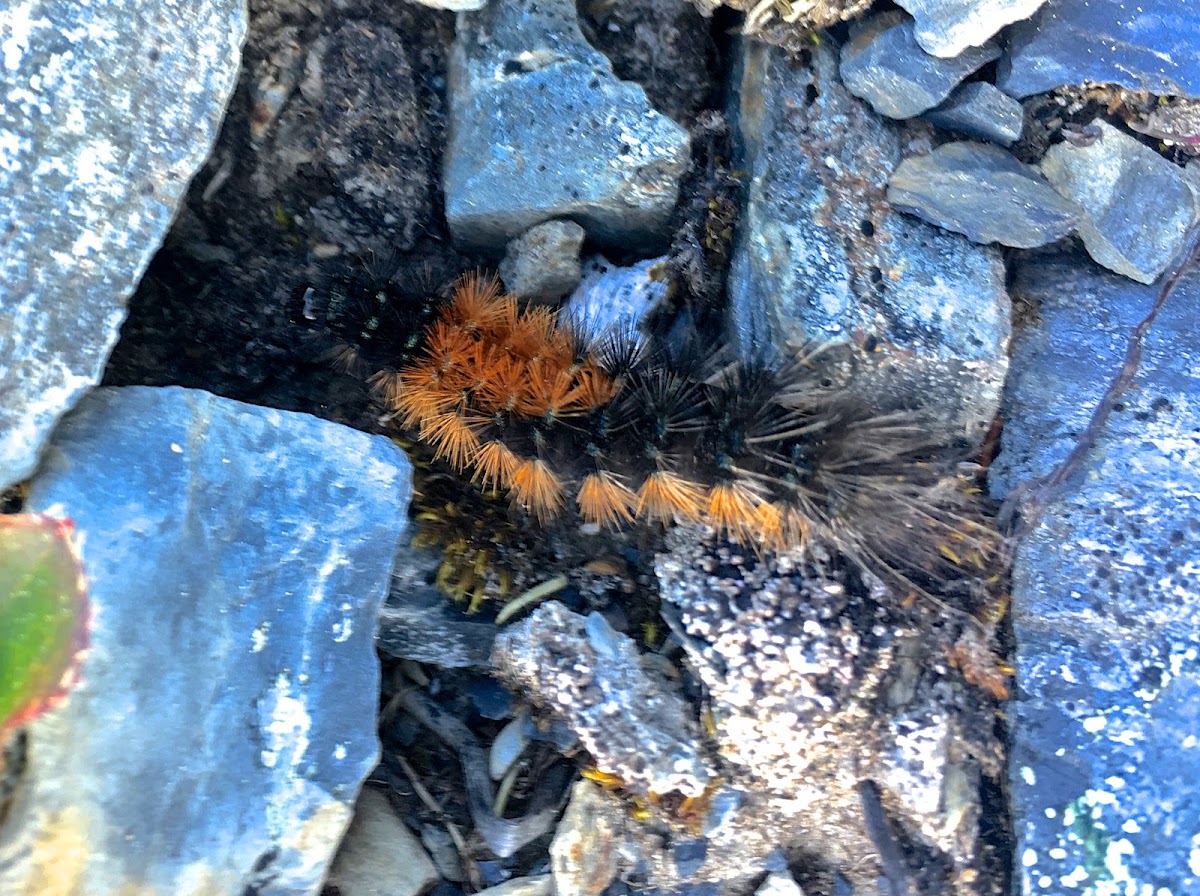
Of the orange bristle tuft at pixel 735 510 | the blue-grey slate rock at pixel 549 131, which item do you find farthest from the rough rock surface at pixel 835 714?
the blue-grey slate rock at pixel 549 131

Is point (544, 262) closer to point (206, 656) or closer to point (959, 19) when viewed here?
point (959, 19)

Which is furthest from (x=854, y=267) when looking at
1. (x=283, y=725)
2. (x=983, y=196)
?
(x=283, y=725)

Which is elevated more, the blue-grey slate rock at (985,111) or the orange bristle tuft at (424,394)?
the blue-grey slate rock at (985,111)

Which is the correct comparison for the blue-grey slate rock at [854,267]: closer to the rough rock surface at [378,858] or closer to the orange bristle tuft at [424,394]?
the orange bristle tuft at [424,394]

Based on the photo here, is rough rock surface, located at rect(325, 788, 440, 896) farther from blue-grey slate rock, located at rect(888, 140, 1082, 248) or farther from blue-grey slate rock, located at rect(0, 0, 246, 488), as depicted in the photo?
blue-grey slate rock, located at rect(888, 140, 1082, 248)

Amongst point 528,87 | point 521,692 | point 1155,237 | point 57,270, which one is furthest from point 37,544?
point 1155,237

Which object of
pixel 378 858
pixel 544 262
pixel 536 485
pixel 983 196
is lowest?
pixel 378 858
